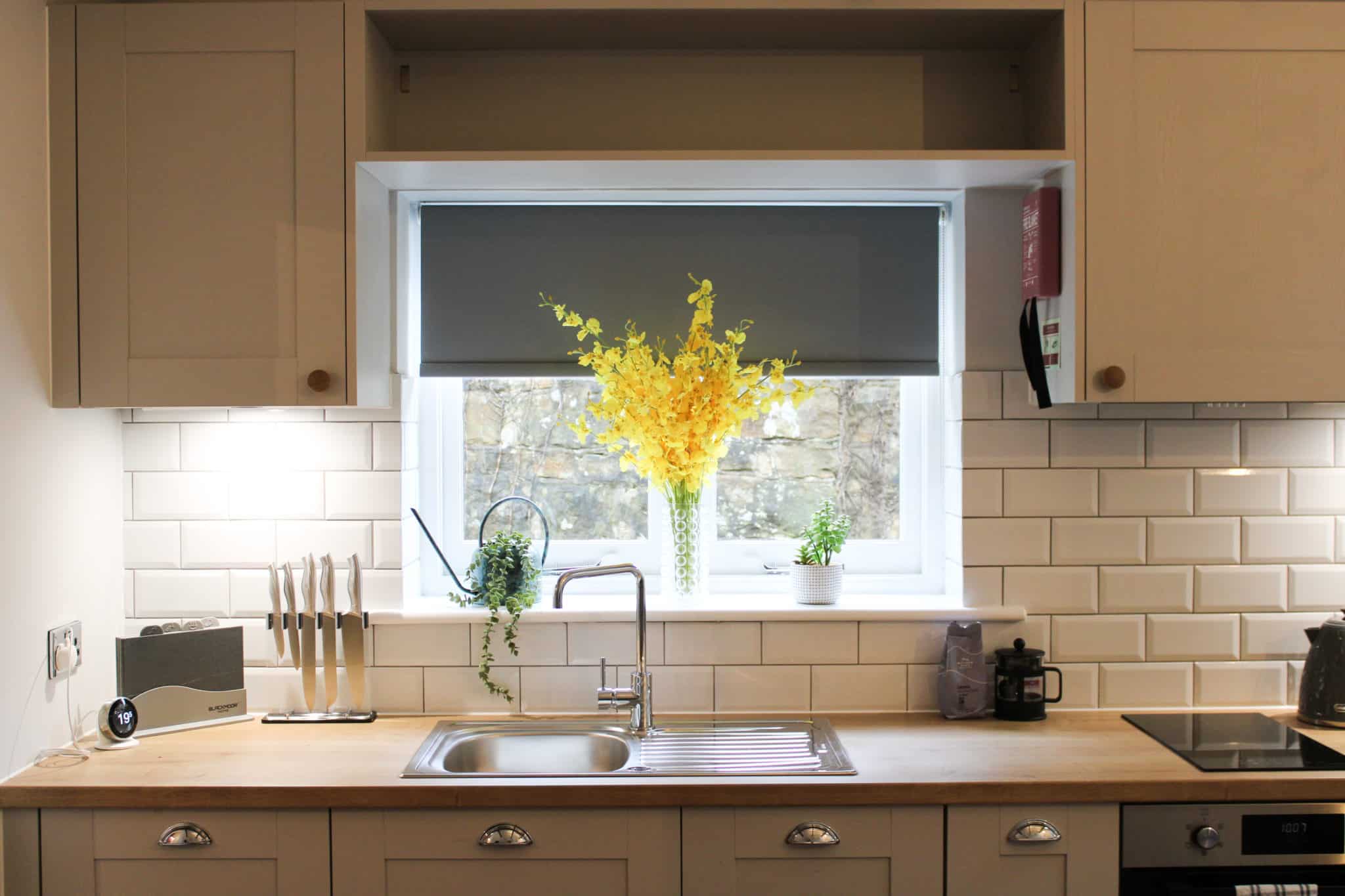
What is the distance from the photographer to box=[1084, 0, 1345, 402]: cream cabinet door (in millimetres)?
Result: 1880

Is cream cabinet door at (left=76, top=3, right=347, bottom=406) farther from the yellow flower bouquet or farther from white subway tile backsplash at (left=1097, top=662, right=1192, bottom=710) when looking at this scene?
white subway tile backsplash at (left=1097, top=662, right=1192, bottom=710)

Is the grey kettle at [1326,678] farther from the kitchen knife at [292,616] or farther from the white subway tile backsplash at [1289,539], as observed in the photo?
the kitchen knife at [292,616]

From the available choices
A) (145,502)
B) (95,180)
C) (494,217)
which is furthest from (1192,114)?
(145,502)

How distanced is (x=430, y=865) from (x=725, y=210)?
1492mm

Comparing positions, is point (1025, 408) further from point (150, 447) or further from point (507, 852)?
point (150, 447)

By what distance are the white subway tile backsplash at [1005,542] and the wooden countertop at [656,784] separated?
463 mm

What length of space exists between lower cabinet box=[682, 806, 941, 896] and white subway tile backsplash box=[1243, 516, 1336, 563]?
1041mm

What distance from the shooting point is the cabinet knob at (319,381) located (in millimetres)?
1868

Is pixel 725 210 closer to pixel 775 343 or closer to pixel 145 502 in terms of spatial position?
pixel 775 343

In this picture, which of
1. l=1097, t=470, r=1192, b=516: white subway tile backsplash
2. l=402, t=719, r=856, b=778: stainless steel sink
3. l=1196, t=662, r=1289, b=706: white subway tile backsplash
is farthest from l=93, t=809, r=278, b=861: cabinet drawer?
l=1196, t=662, r=1289, b=706: white subway tile backsplash

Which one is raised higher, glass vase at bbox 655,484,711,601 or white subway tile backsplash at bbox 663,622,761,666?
glass vase at bbox 655,484,711,601

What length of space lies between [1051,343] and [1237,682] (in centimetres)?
90

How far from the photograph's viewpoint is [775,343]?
7.47 feet

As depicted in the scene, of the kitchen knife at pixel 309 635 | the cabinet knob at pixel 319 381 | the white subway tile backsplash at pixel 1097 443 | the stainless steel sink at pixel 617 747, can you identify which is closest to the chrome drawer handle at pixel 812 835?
the stainless steel sink at pixel 617 747
